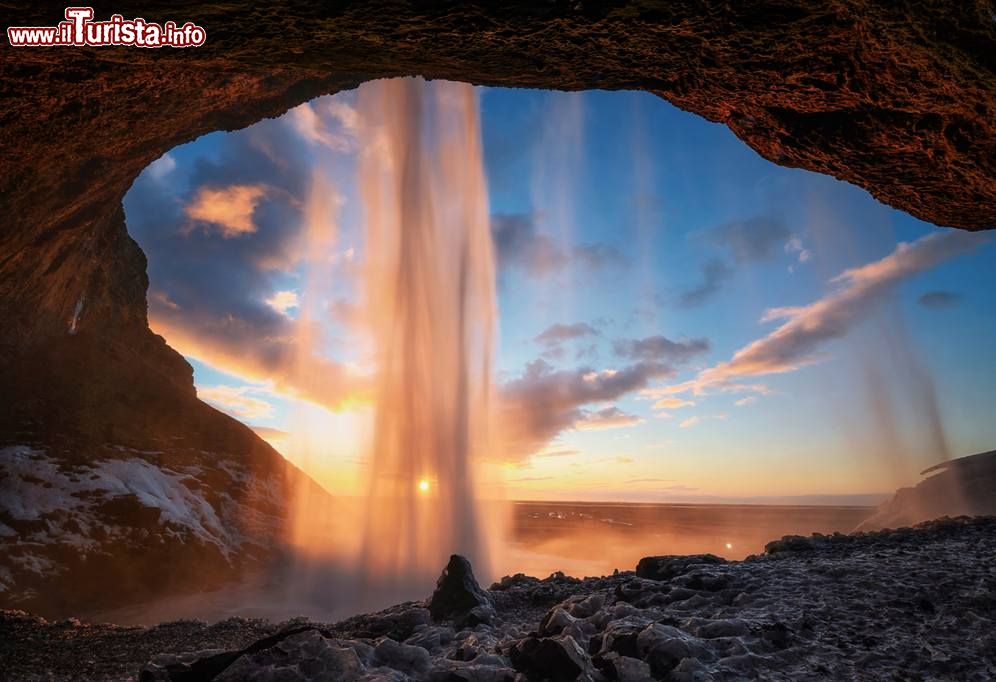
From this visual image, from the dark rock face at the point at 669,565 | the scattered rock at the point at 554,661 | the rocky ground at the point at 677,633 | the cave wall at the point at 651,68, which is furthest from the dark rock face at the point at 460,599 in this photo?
the cave wall at the point at 651,68

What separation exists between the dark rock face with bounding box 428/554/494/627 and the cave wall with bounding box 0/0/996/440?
999cm

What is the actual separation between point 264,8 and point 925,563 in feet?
45.1

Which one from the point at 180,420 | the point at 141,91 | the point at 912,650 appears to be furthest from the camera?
the point at 180,420

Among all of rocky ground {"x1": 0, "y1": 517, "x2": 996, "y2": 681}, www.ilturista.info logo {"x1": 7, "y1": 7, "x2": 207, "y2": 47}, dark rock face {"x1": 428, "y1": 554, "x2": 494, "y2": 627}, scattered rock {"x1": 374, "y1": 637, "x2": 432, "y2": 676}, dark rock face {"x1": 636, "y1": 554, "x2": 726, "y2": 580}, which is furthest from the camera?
dark rock face {"x1": 636, "y1": 554, "x2": 726, "y2": 580}

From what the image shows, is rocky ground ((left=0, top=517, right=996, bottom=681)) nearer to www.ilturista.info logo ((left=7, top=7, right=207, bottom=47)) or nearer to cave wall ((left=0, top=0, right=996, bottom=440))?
cave wall ((left=0, top=0, right=996, bottom=440))

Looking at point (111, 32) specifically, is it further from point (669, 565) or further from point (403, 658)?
point (669, 565)

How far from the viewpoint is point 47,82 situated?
943 cm

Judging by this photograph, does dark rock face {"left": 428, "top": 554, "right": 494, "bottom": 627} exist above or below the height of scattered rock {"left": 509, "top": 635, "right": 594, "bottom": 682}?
below

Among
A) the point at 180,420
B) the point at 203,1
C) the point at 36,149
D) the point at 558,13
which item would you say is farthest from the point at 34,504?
the point at 558,13

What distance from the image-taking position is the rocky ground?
4.91m

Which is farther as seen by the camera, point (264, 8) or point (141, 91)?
point (141, 91)

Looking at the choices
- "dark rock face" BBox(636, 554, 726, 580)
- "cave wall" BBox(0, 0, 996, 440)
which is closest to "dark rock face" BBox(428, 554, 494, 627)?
"dark rock face" BBox(636, 554, 726, 580)

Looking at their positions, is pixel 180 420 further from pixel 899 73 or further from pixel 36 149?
pixel 899 73

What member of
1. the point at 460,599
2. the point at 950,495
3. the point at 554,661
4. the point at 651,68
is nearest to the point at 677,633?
the point at 554,661
